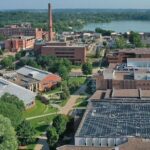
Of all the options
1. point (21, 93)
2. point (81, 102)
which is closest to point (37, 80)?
point (21, 93)

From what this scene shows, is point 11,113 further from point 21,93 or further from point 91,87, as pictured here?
point 91,87

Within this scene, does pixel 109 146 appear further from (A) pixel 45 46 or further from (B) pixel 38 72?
(A) pixel 45 46

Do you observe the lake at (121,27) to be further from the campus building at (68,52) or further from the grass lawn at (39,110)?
the grass lawn at (39,110)

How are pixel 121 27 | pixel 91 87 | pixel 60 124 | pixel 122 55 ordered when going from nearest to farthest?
pixel 60 124
pixel 91 87
pixel 122 55
pixel 121 27

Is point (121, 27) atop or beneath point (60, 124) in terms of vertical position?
beneath

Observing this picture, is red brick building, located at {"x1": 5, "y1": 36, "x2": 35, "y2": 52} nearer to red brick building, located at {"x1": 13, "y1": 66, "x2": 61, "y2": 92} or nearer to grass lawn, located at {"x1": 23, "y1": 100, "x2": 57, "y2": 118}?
red brick building, located at {"x1": 13, "y1": 66, "x2": 61, "y2": 92}

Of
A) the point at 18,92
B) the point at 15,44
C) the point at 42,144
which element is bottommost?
the point at 42,144

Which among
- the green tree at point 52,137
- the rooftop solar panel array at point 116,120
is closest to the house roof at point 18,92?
the rooftop solar panel array at point 116,120
